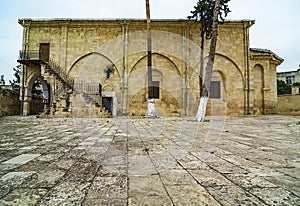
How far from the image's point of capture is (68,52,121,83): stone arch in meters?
15.3

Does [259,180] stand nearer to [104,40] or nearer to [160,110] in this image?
[160,110]

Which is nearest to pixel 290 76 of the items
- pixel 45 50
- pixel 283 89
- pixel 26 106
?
pixel 283 89

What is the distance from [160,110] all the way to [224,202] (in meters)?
13.8

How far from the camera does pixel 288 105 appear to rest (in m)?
17.1

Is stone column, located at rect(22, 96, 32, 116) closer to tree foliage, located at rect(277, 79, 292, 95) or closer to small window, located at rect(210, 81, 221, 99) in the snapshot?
small window, located at rect(210, 81, 221, 99)

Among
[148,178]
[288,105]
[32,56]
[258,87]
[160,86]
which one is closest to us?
[148,178]

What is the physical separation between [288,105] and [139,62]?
14.0m

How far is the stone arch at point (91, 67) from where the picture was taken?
15.3m

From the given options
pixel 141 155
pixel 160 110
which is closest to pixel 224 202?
pixel 141 155

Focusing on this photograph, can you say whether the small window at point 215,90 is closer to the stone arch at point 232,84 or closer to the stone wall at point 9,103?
the stone arch at point 232,84

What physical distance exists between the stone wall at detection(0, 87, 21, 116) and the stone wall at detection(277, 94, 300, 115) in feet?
75.0

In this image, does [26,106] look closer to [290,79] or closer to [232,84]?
[232,84]

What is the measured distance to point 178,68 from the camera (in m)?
15.3

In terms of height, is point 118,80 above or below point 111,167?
above
